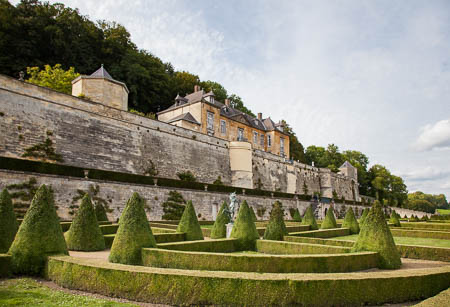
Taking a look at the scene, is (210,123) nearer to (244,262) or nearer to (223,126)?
(223,126)

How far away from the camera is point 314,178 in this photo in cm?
4484

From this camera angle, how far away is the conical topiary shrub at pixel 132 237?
24.7 feet

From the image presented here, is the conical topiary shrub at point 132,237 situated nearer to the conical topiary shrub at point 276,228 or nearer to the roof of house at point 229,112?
the conical topiary shrub at point 276,228

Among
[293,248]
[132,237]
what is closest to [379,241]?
[293,248]

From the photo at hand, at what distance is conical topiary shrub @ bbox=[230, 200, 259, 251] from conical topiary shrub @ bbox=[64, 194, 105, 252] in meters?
4.35

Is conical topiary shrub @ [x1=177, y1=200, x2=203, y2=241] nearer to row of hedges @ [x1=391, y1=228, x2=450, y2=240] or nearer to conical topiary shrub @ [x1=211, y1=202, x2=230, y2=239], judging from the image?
conical topiary shrub @ [x1=211, y1=202, x2=230, y2=239]

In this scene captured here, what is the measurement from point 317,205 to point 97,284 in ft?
115

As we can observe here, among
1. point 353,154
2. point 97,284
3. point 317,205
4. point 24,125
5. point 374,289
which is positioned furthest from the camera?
point 353,154

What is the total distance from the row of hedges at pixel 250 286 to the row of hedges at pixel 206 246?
2.99 m

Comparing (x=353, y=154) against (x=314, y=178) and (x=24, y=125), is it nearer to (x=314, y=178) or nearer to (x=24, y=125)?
(x=314, y=178)

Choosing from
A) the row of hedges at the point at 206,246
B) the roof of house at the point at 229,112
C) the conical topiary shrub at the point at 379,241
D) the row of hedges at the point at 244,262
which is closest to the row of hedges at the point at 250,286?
the row of hedges at the point at 244,262

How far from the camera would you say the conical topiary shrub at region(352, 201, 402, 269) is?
8250 mm

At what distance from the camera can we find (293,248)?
32.8ft

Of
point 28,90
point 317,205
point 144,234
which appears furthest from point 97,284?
point 317,205
